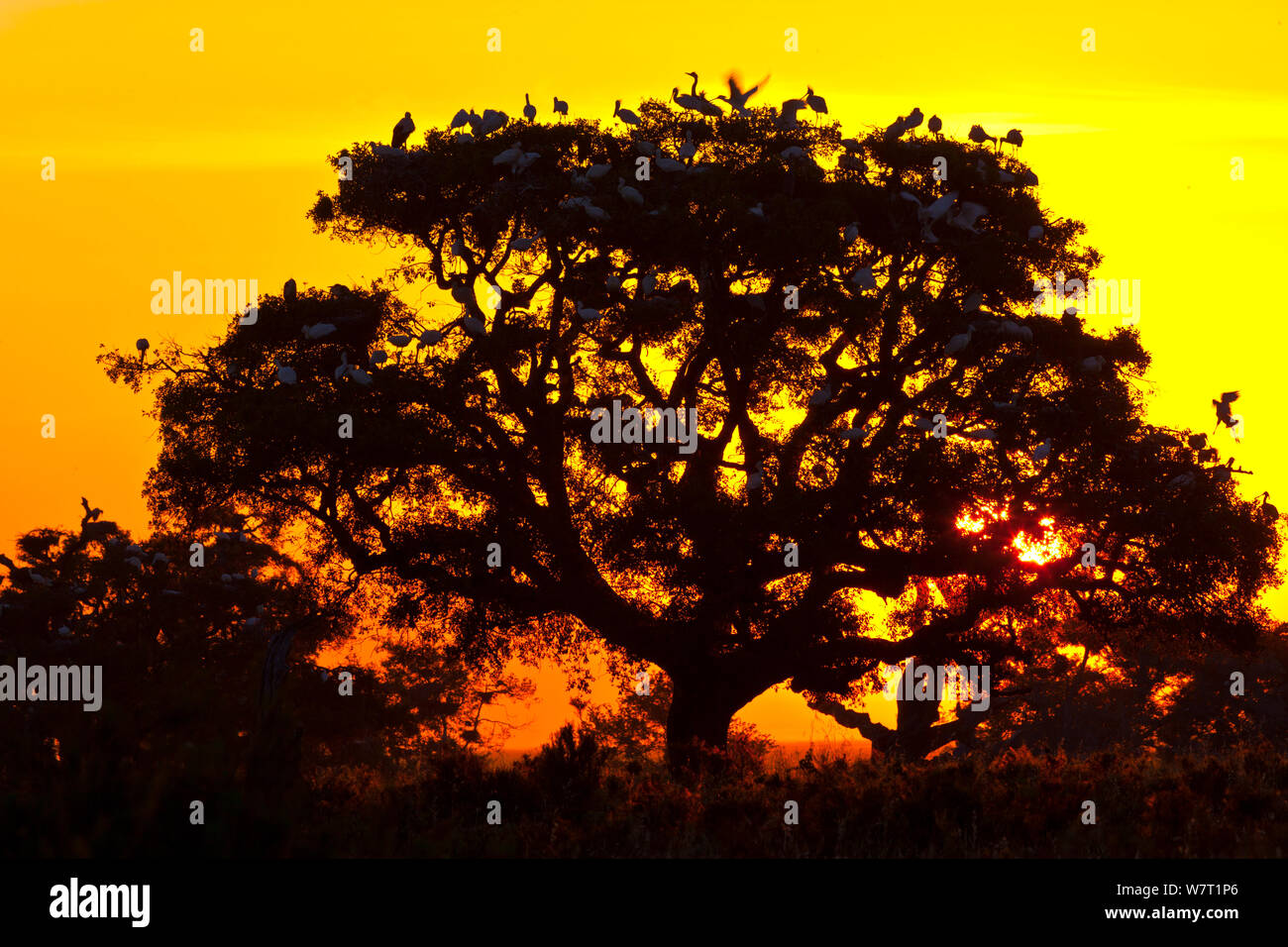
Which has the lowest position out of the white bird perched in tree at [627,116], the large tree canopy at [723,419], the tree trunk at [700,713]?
the tree trunk at [700,713]

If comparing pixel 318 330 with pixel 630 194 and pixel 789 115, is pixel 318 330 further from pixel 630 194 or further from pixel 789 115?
pixel 789 115

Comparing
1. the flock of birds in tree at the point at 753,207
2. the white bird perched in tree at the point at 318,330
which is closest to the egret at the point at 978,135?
the flock of birds in tree at the point at 753,207

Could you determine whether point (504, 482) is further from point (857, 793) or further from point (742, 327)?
point (857, 793)

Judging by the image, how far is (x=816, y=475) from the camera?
→ 26.1 metres

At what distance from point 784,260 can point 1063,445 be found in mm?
6474

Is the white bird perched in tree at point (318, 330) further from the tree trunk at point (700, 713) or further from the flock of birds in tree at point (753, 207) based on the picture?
the tree trunk at point (700, 713)

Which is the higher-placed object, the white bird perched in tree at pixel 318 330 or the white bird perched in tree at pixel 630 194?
the white bird perched in tree at pixel 630 194

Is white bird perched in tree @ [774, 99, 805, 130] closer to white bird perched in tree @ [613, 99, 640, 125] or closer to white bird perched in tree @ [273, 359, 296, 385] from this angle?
white bird perched in tree @ [613, 99, 640, 125]

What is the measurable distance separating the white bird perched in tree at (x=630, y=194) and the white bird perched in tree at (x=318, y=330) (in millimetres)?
6020

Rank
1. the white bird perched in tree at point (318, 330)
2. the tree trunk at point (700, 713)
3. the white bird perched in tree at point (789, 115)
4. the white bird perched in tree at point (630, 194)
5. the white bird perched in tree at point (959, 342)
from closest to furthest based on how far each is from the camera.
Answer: the white bird perched in tree at point (630, 194) < the white bird perched in tree at point (959, 342) < the white bird perched in tree at point (318, 330) < the white bird perched in tree at point (789, 115) < the tree trunk at point (700, 713)

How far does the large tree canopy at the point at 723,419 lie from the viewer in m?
25.8

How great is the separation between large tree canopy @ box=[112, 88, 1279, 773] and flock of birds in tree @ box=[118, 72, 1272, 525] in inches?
4.0

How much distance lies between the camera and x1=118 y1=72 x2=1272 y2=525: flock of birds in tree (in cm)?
2561
